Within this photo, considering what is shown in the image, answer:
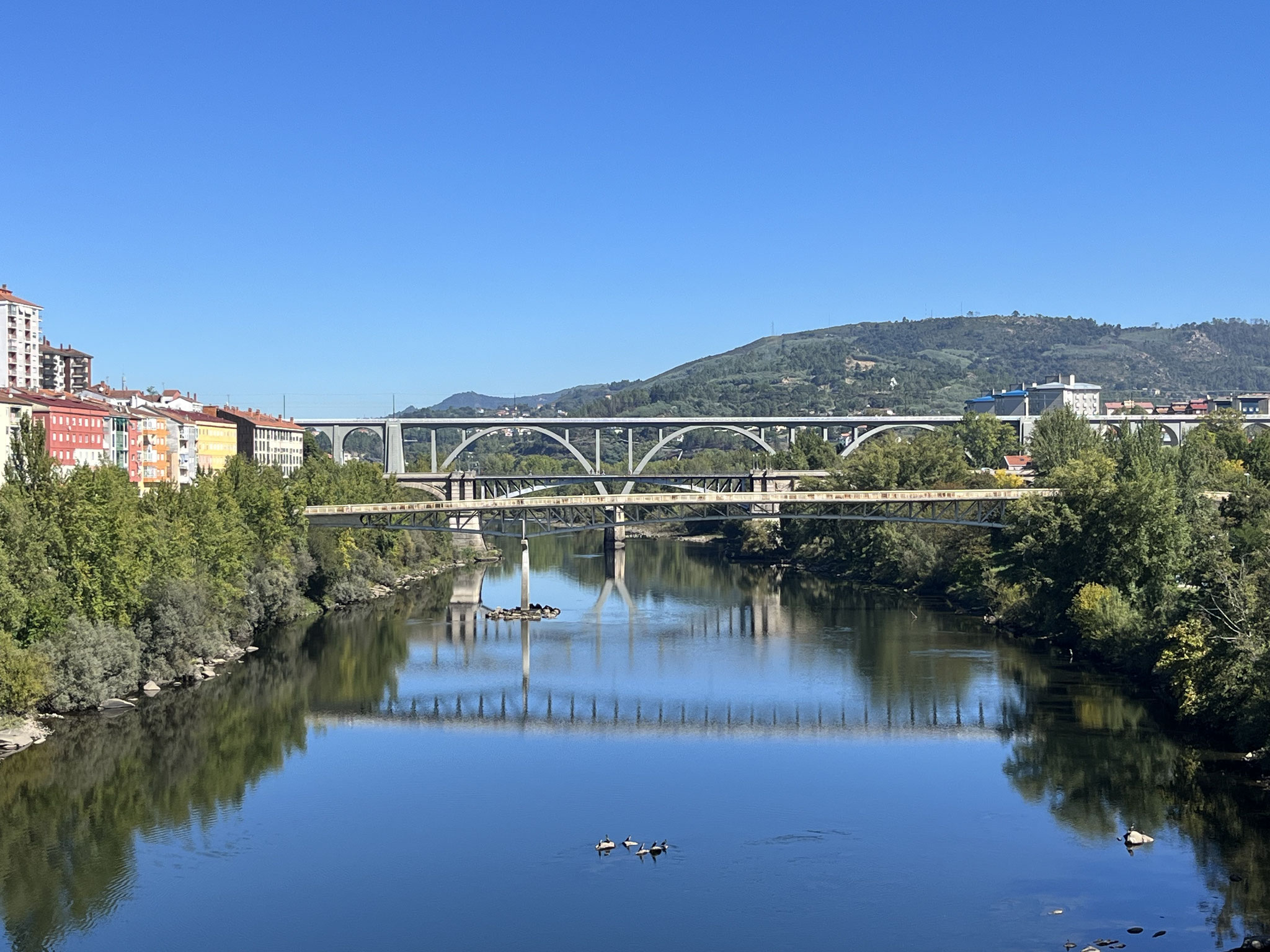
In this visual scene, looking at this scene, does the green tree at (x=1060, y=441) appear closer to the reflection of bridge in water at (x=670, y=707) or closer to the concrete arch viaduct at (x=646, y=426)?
the reflection of bridge in water at (x=670, y=707)

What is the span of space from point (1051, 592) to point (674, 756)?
47.4 ft

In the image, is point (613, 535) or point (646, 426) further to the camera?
point (646, 426)

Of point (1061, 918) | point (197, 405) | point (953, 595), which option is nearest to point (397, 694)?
point (1061, 918)

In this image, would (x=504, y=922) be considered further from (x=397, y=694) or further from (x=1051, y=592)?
(x=1051, y=592)

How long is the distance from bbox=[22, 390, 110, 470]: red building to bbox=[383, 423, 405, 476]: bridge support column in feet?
91.9

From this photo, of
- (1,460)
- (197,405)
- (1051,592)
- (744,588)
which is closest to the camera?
(1051,592)

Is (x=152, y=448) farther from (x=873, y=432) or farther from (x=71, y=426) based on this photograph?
(x=873, y=432)

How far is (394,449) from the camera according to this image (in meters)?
→ 84.6

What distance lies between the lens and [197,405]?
7981 centimetres

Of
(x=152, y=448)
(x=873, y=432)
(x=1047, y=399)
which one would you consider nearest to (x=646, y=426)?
(x=873, y=432)

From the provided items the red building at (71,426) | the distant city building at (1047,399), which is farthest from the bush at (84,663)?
the distant city building at (1047,399)

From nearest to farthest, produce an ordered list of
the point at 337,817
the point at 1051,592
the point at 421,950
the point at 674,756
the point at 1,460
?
1. the point at 421,950
2. the point at 337,817
3. the point at 674,756
4. the point at 1051,592
5. the point at 1,460

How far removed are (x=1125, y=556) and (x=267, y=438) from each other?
172 feet

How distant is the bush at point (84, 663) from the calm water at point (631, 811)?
644 millimetres
